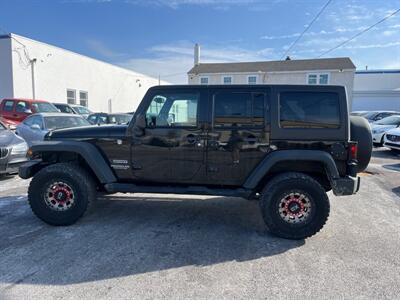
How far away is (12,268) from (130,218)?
1.77 m

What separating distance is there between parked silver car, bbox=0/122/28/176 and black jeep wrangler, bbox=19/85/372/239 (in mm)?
2732

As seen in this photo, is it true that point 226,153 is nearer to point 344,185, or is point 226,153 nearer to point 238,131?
point 238,131

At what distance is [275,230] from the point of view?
397 cm

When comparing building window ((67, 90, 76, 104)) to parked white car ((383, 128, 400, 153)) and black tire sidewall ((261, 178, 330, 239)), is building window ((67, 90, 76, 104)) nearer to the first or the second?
parked white car ((383, 128, 400, 153))

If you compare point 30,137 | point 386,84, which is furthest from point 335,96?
point 386,84

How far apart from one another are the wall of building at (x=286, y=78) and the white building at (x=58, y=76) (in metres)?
7.55

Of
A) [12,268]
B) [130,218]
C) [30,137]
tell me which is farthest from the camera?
[30,137]

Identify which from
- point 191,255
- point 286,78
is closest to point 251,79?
point 286,78

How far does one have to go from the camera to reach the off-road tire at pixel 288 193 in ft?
12.8

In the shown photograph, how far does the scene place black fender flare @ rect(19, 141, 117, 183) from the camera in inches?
166

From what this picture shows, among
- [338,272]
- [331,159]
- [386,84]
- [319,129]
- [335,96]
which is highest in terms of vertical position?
[386,84]

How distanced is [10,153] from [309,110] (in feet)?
20.9

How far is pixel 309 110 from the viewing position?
4.00m

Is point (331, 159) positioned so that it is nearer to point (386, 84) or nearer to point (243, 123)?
point (243, 123)
